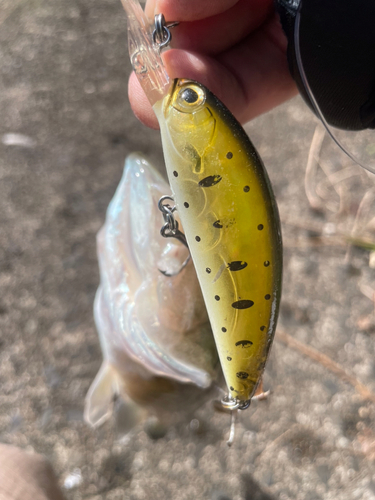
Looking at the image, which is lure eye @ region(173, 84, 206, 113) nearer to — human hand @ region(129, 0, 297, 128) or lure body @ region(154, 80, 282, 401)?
lure body @ region(154, 80, 282, 401)

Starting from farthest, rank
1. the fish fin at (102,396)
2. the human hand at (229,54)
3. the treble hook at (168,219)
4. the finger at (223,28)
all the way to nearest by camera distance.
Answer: the fish fin at (102,396) → the finger at (223,28) → the human hand at (229,54) → the treble hook at (168,219)

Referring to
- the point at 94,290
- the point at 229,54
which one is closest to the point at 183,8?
the point at 229,54

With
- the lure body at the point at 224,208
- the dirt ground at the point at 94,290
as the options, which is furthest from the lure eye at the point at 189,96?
the dirt ground at the point at 94,290

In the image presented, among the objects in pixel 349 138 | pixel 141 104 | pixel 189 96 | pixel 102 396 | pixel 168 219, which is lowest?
pixel 102 396

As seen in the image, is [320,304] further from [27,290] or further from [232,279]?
[27,290]

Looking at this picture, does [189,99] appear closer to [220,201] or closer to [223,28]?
[220,201]

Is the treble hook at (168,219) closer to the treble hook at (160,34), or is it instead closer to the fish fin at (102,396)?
the treble hook at (160,34)
